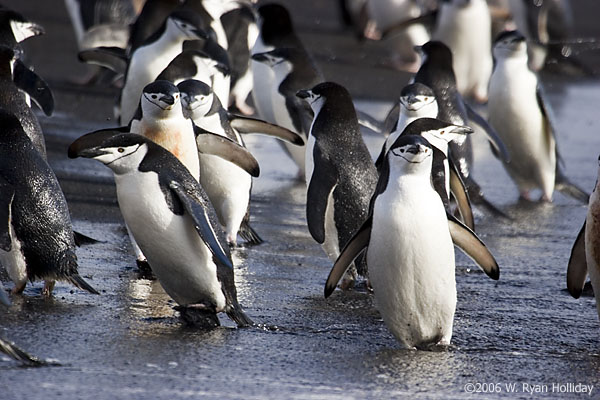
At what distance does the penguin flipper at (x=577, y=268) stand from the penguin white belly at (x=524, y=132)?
3.03 m

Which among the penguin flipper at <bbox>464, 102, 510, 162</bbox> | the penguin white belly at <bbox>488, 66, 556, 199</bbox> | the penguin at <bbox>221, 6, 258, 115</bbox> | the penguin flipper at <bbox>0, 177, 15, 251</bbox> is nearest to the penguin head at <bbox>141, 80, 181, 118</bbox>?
the penguin flipper at <bbox>0, 177, 15, 251</bbox>

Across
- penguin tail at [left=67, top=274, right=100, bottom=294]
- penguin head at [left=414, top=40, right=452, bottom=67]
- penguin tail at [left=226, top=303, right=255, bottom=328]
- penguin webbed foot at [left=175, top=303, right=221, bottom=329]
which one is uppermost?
penguin head at [left=414, top=40, right=452, bottom=67]

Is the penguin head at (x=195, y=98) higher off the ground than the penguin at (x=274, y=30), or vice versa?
the penguin head at (x=195, y=98)

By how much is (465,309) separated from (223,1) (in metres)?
6.26

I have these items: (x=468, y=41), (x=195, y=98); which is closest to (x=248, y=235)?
(x=195, y=98)

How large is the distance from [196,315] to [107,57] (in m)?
4.89

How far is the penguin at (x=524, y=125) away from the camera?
800 centimetres

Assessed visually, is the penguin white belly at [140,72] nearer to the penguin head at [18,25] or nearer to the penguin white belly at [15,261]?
the penguin head at [18,25]

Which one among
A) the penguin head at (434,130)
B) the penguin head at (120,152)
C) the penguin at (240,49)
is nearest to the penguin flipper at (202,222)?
the penguin head at (120,152)

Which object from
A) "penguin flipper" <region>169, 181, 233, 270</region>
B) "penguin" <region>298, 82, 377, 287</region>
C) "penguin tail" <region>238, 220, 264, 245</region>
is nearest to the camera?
"penguin flipper" <region>169, 181, 233, 270</region>

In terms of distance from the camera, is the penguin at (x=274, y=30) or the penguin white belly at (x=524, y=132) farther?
the penguin at (x=274, y=30)

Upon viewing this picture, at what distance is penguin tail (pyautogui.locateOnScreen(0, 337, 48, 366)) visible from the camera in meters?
3.75
